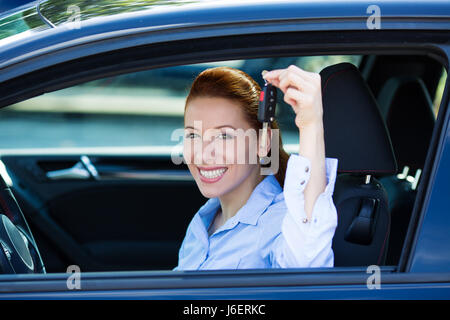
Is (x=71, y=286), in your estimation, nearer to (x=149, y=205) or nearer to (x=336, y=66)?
(x=336, y=66)

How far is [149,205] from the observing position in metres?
3.12

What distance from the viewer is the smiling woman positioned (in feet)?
4.89

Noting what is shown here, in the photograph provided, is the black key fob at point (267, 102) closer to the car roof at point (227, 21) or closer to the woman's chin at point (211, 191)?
the car roof at point (227, 21)

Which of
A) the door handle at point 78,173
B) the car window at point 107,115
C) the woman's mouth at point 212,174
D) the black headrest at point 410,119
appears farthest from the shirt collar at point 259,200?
the car window at point 107,115

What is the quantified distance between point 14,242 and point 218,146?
622 millimetres

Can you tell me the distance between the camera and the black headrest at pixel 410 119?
8.73 ft

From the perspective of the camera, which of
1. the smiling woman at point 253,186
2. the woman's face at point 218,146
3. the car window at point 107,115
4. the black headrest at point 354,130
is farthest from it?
the car window at point 107,115

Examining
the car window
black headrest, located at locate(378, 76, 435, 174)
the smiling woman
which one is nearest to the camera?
the smiling woman

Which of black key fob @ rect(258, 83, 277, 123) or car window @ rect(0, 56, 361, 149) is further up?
car window @ rect(0, 56, 361, 149)

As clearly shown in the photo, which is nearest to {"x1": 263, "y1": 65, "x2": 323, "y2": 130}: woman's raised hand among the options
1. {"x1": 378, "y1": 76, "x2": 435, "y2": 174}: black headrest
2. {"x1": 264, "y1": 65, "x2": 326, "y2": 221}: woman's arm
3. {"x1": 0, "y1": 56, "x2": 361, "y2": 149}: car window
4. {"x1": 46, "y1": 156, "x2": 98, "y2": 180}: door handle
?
{"x1": 264, "y1": 65, "x2": 326, "y2": 221}: woman's arm

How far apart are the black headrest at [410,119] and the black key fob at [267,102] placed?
4.30ft

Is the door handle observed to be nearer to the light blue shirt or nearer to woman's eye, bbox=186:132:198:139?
the light blue shirt

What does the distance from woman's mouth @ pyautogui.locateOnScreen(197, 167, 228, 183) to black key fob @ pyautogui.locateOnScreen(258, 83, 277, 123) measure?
0.98 feet

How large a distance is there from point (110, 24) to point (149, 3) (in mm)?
152
